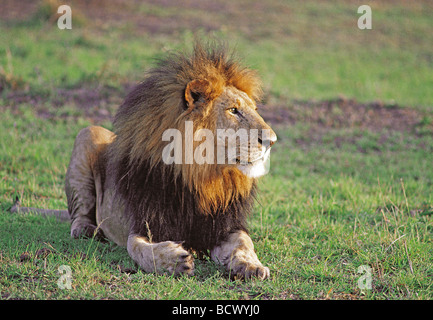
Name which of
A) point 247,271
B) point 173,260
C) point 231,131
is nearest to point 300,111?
point 231,131

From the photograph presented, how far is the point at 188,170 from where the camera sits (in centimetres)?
413

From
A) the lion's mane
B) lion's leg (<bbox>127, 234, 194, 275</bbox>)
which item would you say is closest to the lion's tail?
the lion's mane

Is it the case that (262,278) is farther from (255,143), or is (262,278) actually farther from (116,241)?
(116,241)

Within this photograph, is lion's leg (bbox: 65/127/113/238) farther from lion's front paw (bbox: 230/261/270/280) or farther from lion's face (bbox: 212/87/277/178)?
lion's front paw (bbox: 230/261/270/280)

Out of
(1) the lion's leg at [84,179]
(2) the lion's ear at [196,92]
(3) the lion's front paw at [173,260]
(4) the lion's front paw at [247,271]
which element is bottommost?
(4) the lion's front paw at [247,271]

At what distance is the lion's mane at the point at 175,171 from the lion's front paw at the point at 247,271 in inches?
16.2

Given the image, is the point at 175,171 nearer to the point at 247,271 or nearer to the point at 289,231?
the point at 247,271

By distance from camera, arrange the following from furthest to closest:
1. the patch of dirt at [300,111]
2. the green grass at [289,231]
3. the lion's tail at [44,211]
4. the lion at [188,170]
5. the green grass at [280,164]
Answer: the patch of dirt at [300,111] → the lion's tail at [44,211] → the lion at [188,170] → the green grass at [280,164] → the green grass at [289,231]

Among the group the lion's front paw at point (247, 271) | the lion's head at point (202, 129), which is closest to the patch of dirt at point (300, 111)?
the lion's head at point (202, 129)

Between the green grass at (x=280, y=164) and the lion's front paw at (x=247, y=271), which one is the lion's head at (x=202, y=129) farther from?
the green grass at (x=280, y=164)

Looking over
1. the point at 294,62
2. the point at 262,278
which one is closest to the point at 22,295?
the point at 262,278

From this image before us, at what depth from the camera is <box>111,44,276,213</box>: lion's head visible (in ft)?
13.4

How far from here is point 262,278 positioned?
13.1 feet

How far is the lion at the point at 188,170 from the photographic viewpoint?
4.10 m
